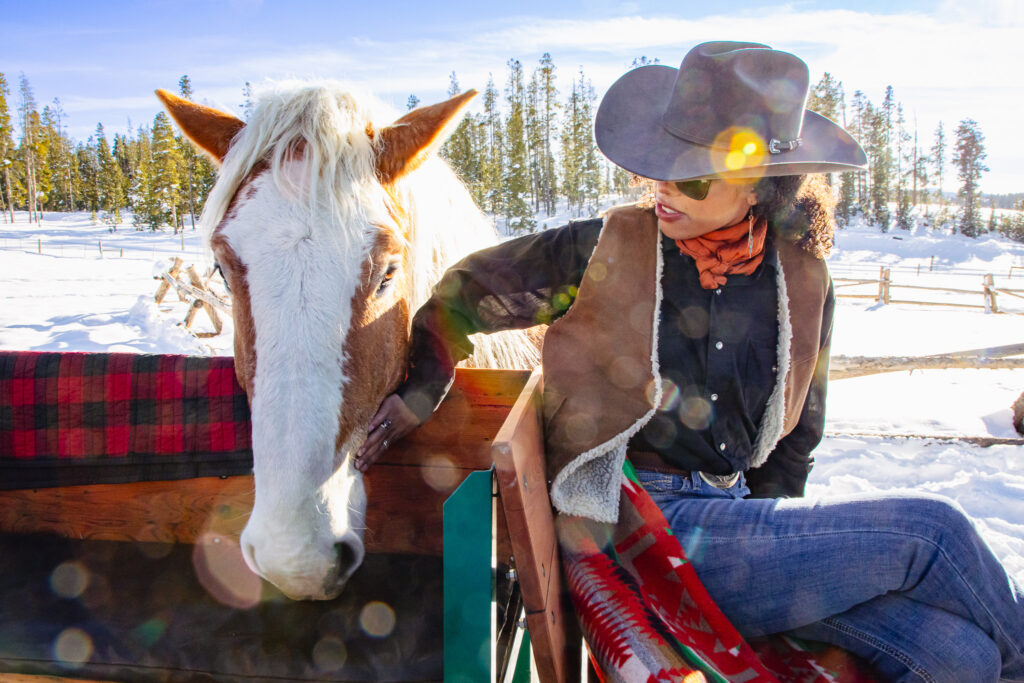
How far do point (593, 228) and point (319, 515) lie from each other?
117 cm

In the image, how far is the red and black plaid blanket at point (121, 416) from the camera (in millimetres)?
1958

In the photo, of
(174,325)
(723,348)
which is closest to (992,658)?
(723,348)

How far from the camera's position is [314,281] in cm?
138

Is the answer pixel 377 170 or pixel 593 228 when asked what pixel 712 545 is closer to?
pixel 593 228

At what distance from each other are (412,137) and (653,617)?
1.42m

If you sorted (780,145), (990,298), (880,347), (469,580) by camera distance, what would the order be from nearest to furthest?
(469,580) < (780,145) < (880,347) < (990,298)

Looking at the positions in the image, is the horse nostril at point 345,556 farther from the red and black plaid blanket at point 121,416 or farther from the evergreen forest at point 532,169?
the evergreen forest at point 532,169

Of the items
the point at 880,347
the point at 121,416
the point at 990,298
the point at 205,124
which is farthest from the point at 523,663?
the point at 990,298

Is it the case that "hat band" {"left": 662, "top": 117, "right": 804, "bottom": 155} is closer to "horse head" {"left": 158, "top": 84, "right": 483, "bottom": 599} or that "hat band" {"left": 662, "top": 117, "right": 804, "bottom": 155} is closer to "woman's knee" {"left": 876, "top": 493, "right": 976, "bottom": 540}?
"horse head" {"left": 158, "top": 84, "right": 483, "bottom": 599}

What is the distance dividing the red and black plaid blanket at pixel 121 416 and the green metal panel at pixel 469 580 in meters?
1.09

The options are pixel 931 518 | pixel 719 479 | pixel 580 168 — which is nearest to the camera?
pixel 931 518

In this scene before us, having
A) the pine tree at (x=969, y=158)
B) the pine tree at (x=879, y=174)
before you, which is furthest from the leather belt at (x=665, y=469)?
the pine tree at (x=969, y=158)

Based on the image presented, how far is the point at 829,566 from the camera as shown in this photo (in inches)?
56.7

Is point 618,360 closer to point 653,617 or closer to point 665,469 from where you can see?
point 665,469
